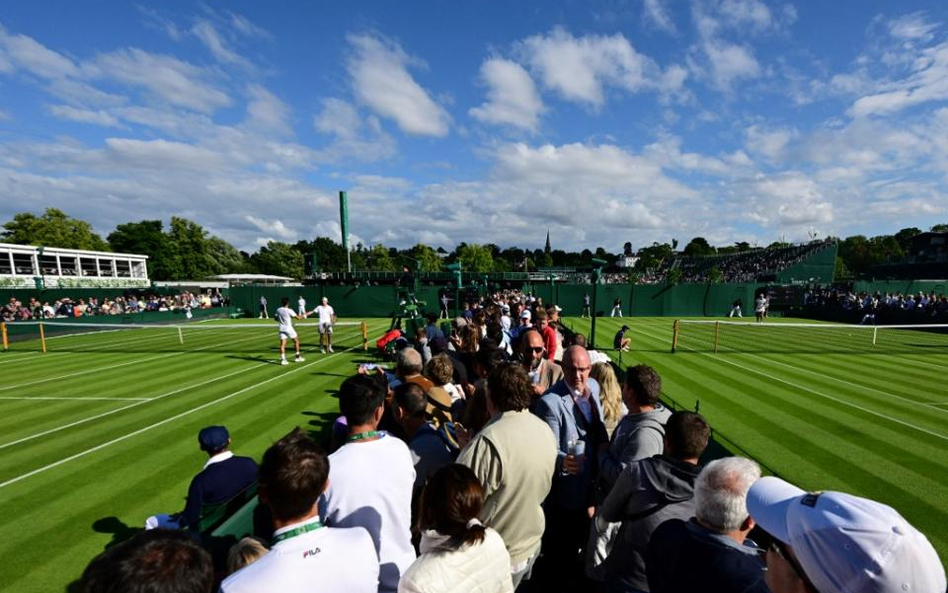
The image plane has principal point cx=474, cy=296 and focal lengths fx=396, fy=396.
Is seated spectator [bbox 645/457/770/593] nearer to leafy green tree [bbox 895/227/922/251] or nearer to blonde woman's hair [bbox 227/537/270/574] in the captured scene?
blonde woman's hair [bbox 227/537/270/574]

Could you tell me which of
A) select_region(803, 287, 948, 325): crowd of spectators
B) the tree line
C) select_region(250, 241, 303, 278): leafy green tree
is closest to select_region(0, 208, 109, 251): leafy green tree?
the tree line

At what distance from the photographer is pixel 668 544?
6.79ft

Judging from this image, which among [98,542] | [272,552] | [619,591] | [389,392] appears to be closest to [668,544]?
[619,591]

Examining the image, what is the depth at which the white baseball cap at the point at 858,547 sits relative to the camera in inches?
44.3

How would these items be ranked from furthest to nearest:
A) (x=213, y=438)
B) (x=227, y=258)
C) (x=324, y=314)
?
(x=227, y=258) < (x=324, y=314) < (x=213, y=438)

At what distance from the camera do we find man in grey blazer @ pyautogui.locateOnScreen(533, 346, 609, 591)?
3.76 meters

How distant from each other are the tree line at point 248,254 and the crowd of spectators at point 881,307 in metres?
36.8

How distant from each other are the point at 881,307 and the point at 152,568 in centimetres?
4031

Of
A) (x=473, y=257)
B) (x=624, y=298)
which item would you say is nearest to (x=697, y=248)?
(x=473, y=257)

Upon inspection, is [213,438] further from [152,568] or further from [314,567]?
[152,568]

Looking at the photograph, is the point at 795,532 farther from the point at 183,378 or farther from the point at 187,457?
the point at 183,378

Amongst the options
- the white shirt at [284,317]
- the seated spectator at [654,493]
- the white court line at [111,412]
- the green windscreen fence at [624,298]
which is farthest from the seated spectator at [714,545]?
the green windscreen fence at [624,298]

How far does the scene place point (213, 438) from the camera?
4090 millimetres

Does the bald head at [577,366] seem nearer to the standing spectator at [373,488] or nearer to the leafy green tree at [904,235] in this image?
the standing spectator at [373,488]
